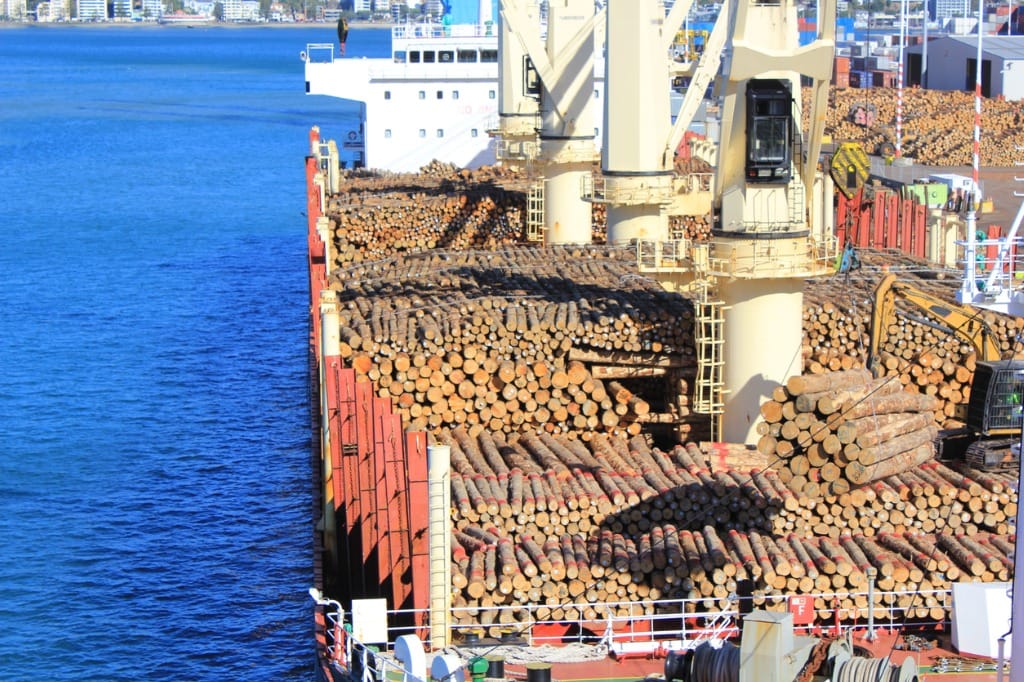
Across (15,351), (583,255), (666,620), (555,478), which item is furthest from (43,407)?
(666,620)

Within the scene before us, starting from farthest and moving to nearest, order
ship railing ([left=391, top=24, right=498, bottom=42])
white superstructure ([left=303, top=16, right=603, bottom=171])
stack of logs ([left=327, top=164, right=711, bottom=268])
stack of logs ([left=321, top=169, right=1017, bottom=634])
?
ship railing ([left=391, top=24, right=498, bottom=42]), white superstructure ([left=303, top=16, right=603, bottom=171]), stack of logs ([left=327, top=164, right=711, bottom=268]), stack of logs ([left=321, top=169, right=1017, bottom=634])

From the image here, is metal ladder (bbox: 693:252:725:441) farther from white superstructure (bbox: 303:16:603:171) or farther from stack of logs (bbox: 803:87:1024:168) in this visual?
stack of logs (bbox: 803:87:1024:168)

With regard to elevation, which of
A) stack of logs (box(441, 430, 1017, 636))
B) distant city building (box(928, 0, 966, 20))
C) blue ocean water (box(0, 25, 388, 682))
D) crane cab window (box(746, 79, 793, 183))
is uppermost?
distant city building (box(928, 0, 966, 20))

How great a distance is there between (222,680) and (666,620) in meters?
7.57

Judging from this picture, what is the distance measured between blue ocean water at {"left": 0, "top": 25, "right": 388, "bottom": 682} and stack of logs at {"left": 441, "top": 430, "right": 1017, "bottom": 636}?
215 inches

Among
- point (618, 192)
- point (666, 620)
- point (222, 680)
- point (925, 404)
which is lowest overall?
point (222, 680)

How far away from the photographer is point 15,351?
44.3 m

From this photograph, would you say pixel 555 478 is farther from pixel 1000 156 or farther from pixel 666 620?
pixel 1000 156

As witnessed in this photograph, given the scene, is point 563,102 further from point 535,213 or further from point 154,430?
point 154,430

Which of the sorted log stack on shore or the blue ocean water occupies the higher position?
the sorted log stack on shore

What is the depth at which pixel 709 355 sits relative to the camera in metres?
21.2

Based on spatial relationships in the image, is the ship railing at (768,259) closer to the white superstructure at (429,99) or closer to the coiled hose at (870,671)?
the coiled hose at (870,671)

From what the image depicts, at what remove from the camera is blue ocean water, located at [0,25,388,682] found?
2319 cm

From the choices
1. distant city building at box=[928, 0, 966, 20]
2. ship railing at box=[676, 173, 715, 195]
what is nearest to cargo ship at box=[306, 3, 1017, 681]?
ship railing at box=[676, 173, 715, 195]
